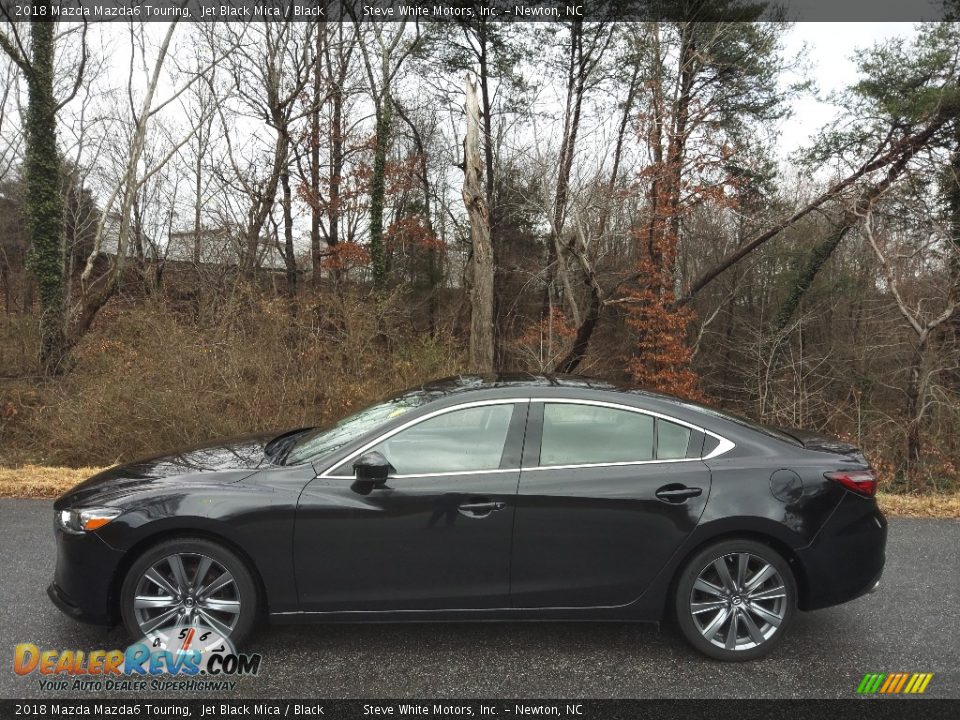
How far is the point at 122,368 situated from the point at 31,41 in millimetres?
10694

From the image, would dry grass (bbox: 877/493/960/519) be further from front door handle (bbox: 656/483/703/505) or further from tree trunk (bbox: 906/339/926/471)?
tree trunk (bbox: 906/339/926/471)

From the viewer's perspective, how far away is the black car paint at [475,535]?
3301 millimetres

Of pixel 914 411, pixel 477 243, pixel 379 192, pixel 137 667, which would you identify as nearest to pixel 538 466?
pixel 137 667

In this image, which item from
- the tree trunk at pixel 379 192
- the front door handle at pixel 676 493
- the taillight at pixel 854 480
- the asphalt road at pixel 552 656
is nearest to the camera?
the asphalt road at pixel 552 656

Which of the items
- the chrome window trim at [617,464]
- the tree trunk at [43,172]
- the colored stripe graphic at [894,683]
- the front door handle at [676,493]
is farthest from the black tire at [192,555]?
the tree trunk at [43,172]

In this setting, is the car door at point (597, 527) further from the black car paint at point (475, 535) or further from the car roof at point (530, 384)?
the car roof at point (530, 384)

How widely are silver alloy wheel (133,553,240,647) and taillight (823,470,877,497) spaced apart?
10.5 feet

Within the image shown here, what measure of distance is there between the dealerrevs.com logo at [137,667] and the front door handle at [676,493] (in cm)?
223

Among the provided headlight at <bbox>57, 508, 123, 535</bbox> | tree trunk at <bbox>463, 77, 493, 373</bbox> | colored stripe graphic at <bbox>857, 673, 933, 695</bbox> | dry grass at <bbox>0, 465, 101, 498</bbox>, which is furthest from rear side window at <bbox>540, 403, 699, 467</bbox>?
tree trunk at <bbox>463, 77, 493, 373</bbox>

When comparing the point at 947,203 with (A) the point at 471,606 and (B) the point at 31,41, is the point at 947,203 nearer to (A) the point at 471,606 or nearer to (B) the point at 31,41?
(A) the point at 471,606

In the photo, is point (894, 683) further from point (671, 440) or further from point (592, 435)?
point (592, 435)

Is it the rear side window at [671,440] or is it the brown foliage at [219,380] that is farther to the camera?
the brown foliage at [219,380]

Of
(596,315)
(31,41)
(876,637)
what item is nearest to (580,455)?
(876,637)

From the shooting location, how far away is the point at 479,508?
3336mm
